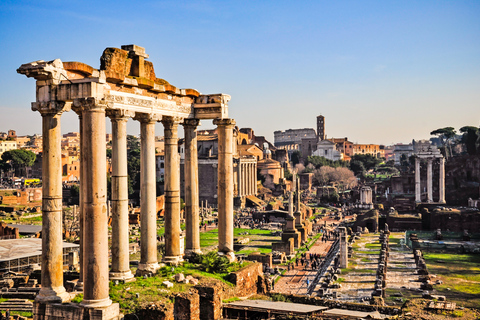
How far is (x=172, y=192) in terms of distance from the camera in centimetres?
1430

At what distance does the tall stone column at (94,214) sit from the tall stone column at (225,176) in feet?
16.6

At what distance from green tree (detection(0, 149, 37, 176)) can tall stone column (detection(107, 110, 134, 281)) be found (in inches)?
2885

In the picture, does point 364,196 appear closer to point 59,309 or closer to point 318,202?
point 318,202

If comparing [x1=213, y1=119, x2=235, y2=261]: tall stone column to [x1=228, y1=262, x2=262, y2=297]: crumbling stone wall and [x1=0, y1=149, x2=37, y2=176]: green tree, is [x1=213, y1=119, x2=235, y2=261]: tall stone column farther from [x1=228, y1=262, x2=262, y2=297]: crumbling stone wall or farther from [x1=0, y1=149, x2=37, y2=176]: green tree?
[x1=0, y1=149, x2=37, y2=176]: green tree

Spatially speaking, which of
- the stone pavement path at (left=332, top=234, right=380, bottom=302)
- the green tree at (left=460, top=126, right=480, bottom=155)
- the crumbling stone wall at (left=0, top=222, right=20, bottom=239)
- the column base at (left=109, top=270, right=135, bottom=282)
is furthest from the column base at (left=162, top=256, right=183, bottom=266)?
the green tree at (left=460, top=126, right=480, bottom=155)

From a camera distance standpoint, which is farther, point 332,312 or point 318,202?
point 318,202

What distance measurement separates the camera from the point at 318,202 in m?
74.0

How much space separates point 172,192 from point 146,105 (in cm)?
268

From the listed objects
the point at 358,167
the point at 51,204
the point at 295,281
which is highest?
the point at 358,167

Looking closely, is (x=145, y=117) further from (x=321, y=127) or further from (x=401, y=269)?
(x=321, y=127)

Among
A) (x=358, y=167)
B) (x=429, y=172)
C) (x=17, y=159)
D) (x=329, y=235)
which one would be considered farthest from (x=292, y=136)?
(x=329, y=235)

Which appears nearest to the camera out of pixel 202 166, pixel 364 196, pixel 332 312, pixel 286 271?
pixel 332 312

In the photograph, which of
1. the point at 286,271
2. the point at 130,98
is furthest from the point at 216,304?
the point at 286,271

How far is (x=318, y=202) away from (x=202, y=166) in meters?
17.2
